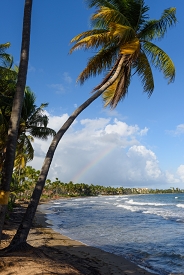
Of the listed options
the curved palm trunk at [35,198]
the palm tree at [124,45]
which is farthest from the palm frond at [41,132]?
the curved palm trunk at [35,198]

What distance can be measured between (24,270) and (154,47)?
816cm

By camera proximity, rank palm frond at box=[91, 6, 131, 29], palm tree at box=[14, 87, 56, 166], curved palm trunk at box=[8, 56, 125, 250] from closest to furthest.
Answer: curved palm trunk at box=[8, 56, 125, 250] < palm frond at box=[91, 6, 131, 29] < palm tree at box=[14, 87, 56, 166]

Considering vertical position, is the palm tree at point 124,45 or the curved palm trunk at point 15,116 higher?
the palm tree at point 124,45

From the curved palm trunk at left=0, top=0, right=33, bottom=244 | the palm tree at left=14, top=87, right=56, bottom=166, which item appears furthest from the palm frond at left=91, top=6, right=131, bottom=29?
the palm tree at left=14, top=87, right=56, bottom=166

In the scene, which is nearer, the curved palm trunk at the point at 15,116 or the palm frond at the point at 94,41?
the curved palm trunk at the point at 15,116

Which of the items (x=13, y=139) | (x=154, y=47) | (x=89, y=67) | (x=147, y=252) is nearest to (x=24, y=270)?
(x=13, y=139)

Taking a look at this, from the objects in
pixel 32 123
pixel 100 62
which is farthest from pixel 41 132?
pixel 100 62

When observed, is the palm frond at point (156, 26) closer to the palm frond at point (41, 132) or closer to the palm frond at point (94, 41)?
the palm frond at point (94, 41)

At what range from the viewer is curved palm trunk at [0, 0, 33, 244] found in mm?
5766

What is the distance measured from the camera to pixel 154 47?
32.5 ft

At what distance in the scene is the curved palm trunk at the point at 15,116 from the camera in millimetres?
5766

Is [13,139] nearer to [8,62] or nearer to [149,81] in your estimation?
[149,81]

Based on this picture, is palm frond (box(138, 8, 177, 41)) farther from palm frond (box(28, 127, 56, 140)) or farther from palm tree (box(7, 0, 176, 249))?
palm frond (box(28, 127, 56, 140))

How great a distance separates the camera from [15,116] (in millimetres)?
6191
